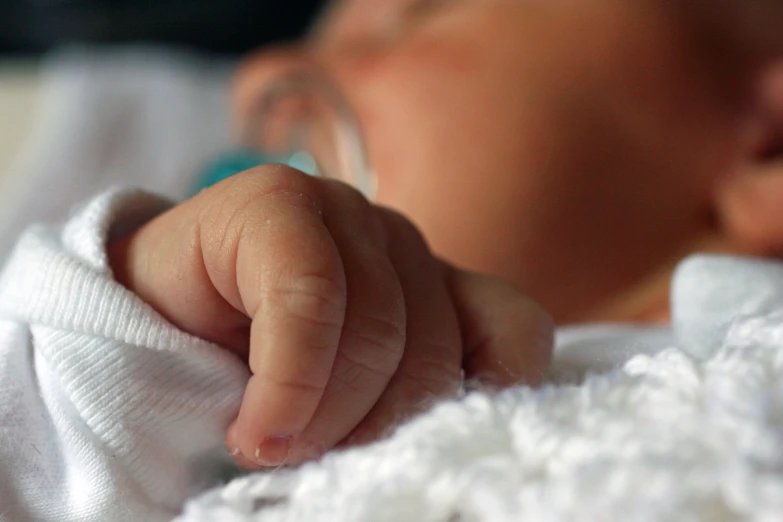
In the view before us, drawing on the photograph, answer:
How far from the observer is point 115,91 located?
47.1 inches

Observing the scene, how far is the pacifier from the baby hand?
390mm

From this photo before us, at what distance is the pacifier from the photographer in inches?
31.8

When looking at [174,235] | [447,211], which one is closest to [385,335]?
[174,235]

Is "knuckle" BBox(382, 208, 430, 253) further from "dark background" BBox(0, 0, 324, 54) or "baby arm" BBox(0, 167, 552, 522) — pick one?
"dark background" BBox(0, 0, 324, 54)

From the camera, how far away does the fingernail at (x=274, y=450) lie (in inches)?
12.6

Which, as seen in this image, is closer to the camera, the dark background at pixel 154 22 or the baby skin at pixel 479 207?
the baby skin at pixel 479 207

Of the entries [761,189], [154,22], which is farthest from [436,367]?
[154,22]

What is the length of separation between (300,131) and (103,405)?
23.9 inches

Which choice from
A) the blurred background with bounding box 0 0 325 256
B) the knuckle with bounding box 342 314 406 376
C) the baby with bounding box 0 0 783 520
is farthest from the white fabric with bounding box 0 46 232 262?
the knuckle with bounding box 342 314 406 376

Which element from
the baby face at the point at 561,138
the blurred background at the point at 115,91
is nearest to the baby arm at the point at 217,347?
the baby face at the point at 561,138

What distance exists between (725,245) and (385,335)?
521 mm

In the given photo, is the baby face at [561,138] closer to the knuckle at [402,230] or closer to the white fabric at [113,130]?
the knuckle at [402,230]

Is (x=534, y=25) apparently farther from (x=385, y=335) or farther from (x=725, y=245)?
(x=385, y=335)

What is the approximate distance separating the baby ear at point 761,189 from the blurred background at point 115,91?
0.62 meters
